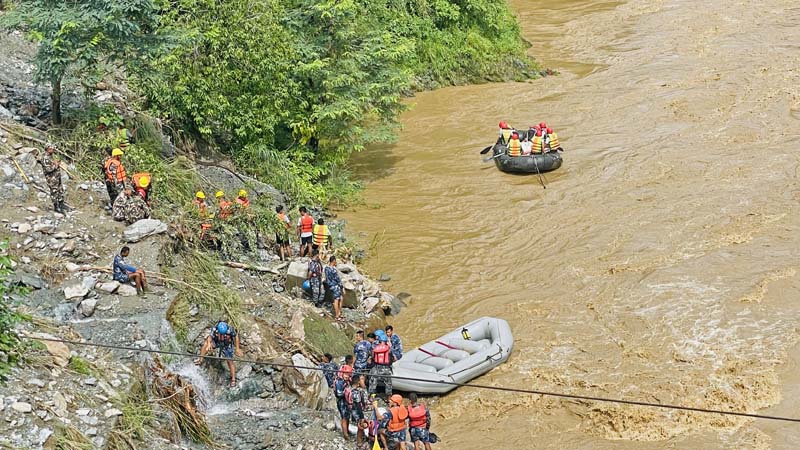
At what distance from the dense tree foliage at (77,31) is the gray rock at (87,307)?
5961mm

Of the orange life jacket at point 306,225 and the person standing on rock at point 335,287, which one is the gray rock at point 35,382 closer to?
the person standing on rock at point 335,287

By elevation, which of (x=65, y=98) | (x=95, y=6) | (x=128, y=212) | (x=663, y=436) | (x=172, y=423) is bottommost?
(x=663, y=436)

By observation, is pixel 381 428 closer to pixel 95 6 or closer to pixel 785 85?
pixel 95 6

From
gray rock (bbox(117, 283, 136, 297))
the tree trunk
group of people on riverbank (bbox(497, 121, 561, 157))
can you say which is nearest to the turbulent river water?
group of people on riverbank (bbox(497, 121, 561, 157))

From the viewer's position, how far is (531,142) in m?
23.1

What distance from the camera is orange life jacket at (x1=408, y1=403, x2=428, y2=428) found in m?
12.8

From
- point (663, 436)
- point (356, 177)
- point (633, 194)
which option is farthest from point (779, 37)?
point (663, 436)

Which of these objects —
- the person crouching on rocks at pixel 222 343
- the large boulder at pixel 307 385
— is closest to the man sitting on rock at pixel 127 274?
the person crouching on rocks at pixel 222 343

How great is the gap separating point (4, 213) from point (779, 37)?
90.2 feet

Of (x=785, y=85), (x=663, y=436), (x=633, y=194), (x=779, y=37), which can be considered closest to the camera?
(x=663, y=436)

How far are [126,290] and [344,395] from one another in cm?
402

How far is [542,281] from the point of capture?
18.3m

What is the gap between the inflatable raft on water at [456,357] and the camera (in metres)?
15.1

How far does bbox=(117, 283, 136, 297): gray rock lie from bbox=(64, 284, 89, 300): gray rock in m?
0.51
